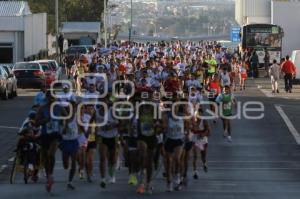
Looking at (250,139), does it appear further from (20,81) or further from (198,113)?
(20,81)

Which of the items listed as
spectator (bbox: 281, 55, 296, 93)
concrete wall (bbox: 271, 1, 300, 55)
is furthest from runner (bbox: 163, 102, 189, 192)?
concrete wall (bbox: 271, 1, 300, 55)

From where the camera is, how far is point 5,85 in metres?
42.5

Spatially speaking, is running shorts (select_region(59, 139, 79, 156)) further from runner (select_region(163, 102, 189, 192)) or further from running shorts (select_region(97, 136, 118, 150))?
runner (select_region(163, 102, 189, 192))

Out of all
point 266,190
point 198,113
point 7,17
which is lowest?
point 266,190

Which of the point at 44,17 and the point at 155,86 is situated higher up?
the point at 44,17

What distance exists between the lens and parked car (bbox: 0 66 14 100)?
42156 mm

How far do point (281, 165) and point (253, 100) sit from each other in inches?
788

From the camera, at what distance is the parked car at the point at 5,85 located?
4216 centimetres

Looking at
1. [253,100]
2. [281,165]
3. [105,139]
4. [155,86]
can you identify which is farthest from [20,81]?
[105,139]

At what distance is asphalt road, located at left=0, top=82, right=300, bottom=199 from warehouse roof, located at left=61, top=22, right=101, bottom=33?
55512 mm

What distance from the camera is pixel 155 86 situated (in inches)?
1302

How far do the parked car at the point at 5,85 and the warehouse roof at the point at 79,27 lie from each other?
46.6 metres

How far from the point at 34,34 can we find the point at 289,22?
1874cm

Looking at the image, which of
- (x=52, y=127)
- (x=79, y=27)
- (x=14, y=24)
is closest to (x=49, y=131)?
(x=52, y=127)
